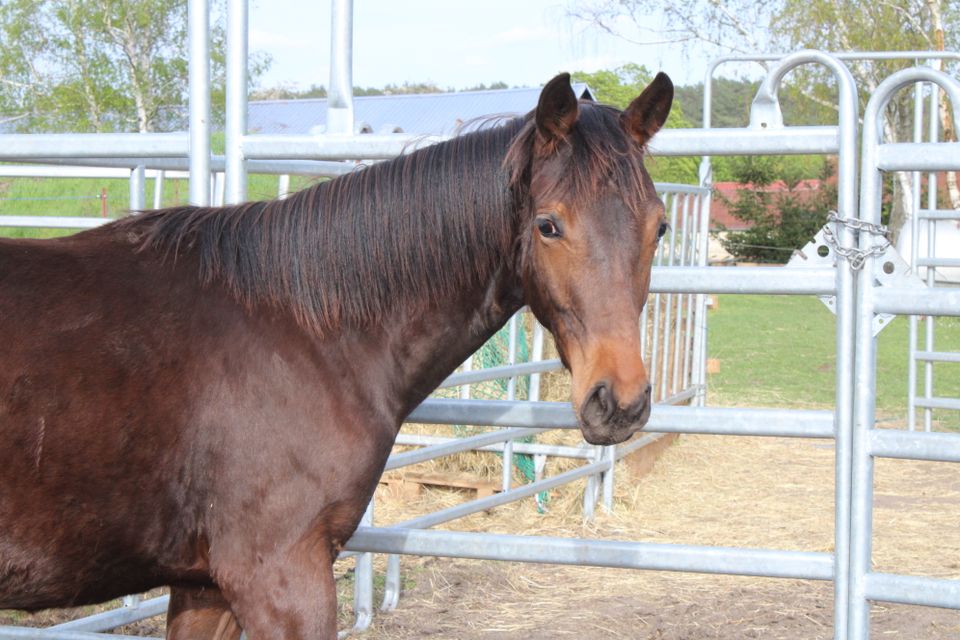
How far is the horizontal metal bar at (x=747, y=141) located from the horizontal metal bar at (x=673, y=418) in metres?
A: 0.70

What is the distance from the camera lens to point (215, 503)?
2.30 metres

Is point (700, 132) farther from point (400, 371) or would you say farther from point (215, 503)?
point (215, 503)

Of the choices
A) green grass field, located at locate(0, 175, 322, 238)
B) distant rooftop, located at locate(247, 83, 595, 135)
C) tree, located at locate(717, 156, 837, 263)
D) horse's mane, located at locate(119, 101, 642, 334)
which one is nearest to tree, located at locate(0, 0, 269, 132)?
distant rooftop, located at locate(247, 83, 595, 135)

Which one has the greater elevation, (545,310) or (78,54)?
(78,54)

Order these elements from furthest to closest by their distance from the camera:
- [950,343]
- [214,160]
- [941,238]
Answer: [941,238] → [950,343] → [214,160]

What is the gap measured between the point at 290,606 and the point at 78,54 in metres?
27.9

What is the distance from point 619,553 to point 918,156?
4.22 ft

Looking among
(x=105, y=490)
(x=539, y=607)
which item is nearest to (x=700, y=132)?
A: (x=105, y=490)

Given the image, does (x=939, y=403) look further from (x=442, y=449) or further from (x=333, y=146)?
(x=333, y=146)

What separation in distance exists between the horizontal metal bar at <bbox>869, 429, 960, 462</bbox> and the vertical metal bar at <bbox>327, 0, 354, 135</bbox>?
1.80 metres

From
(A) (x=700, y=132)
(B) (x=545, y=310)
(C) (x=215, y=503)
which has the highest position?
(A) (x=700, y=132)

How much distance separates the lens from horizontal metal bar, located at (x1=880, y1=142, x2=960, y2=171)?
7.62 ft

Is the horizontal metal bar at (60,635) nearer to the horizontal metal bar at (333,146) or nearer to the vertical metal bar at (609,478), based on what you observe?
the horizontal metal bar at (333,146)

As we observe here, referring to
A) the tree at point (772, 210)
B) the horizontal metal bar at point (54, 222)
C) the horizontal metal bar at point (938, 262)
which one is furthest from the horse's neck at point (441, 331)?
the tree at point (772, 210)
